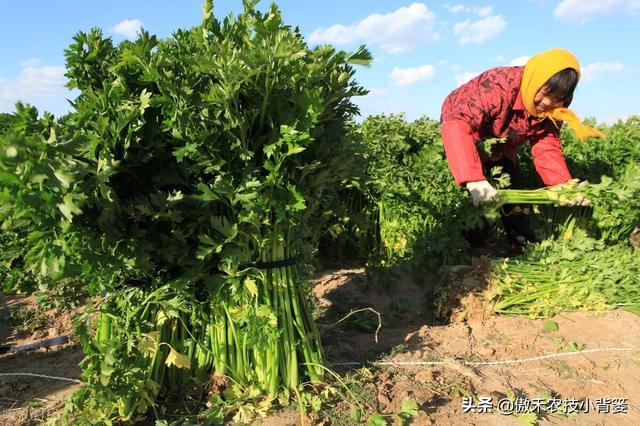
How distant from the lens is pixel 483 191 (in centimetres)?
407

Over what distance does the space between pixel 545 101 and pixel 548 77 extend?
0.26m

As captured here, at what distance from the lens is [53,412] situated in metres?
2.63

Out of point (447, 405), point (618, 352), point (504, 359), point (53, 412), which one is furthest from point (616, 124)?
point (53, 412)

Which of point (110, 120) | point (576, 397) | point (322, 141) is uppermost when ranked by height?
point (110, 120)

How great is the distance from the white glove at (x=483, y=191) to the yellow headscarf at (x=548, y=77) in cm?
86

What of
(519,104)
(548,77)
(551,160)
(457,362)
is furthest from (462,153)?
(457,362)

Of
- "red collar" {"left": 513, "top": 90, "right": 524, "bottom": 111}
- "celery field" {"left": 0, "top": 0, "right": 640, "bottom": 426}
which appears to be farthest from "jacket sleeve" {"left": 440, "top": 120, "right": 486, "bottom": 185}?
"celery field" {"left": 0, "top": 0, "right": 640, "bottom": 426}

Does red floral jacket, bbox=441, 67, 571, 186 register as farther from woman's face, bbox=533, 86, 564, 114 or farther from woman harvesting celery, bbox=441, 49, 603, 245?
woman's face, bbox=533, 86, 564, 114

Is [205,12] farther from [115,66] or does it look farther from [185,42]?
[115,66]

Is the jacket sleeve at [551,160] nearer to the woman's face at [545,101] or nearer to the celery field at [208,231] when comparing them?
the woman's face at [545,101]

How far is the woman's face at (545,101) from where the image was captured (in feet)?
13.3

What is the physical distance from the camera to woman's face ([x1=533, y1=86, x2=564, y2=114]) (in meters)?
4.05

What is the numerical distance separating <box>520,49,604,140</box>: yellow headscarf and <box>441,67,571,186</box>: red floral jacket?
0.12 meters

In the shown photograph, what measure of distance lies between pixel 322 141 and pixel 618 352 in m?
2.69
